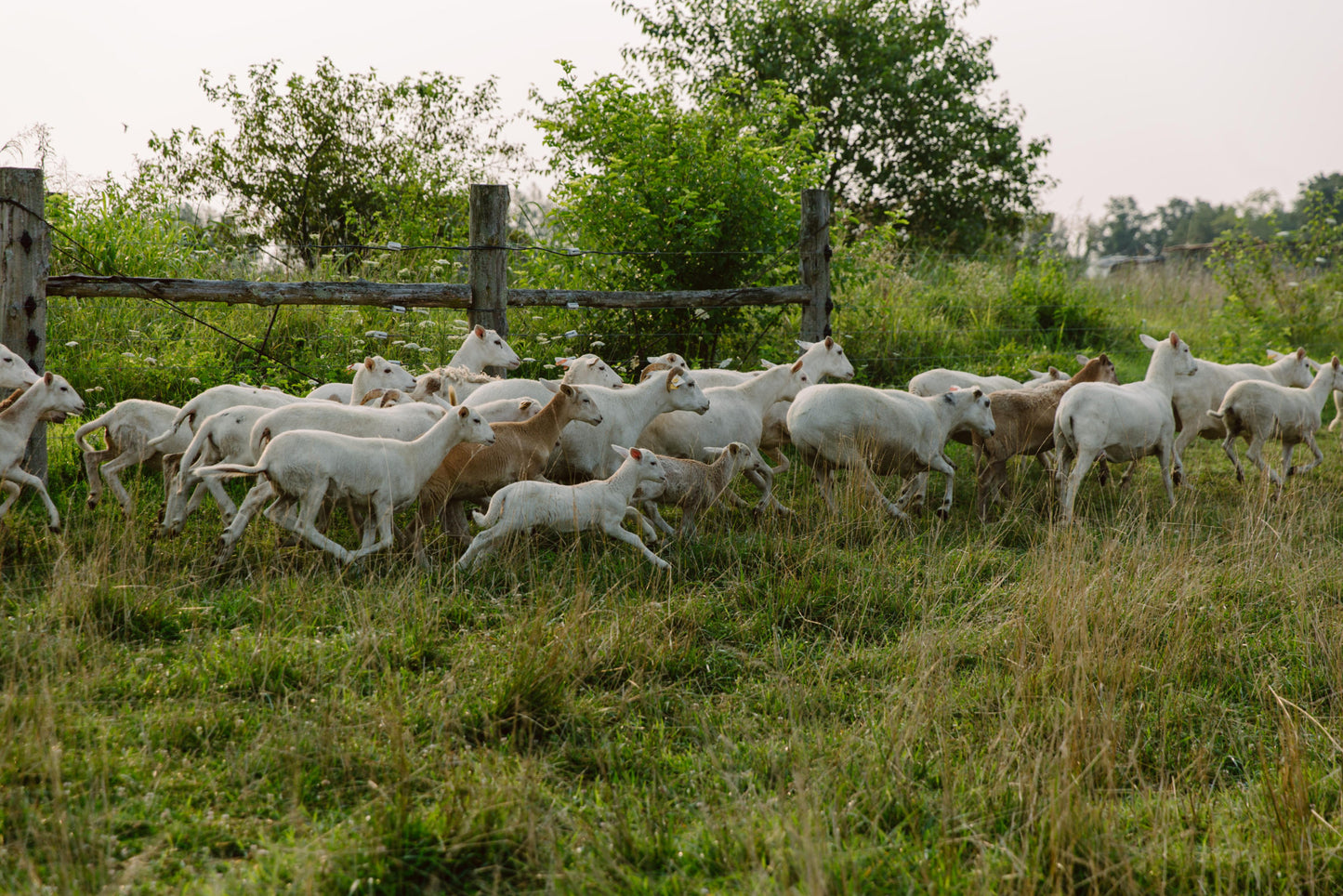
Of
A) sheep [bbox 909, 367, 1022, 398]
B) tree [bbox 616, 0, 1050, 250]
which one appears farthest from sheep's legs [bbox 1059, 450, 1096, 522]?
tree [bbox 616, 0, 1050, 250]

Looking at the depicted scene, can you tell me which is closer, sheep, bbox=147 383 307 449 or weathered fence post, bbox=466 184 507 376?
sheep, bbox=147 383 307 449

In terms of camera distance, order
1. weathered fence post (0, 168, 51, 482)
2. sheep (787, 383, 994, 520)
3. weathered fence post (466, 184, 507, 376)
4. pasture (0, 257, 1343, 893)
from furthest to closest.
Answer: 1. weathered fence post (466, 184, 507, 376)
2. sheep (787, 383, 994, 520)
3. weathered fence post (0, 168, 51, 482)
4. pasture (0, 257, 1343, 893)

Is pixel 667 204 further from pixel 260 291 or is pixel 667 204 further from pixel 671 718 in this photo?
pixel 671 718

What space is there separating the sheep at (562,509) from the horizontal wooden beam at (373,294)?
346 centimetres

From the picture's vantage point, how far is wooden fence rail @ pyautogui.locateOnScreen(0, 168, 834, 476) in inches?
292

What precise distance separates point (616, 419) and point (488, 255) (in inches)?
104

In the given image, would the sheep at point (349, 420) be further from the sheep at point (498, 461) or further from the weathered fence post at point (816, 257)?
the weathered fence post at point (816, 257)

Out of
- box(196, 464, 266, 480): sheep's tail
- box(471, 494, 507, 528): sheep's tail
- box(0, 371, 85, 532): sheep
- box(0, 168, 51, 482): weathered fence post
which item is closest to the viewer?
box(196, 464, 266, 480): sheep's tail

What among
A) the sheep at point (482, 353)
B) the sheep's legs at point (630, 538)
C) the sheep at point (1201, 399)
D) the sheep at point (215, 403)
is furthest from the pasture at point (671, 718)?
the sheep at point (1201, 399)

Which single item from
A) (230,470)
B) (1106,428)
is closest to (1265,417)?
(1106,428)

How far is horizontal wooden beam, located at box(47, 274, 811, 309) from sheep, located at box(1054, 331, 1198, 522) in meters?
3.53

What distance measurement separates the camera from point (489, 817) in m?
3.34

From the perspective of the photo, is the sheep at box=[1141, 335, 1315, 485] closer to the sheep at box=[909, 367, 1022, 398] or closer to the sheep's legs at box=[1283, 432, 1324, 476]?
the sheep's legs at box=[1283, 432, 1324, 476]

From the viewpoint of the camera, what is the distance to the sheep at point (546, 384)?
26.2 ft
